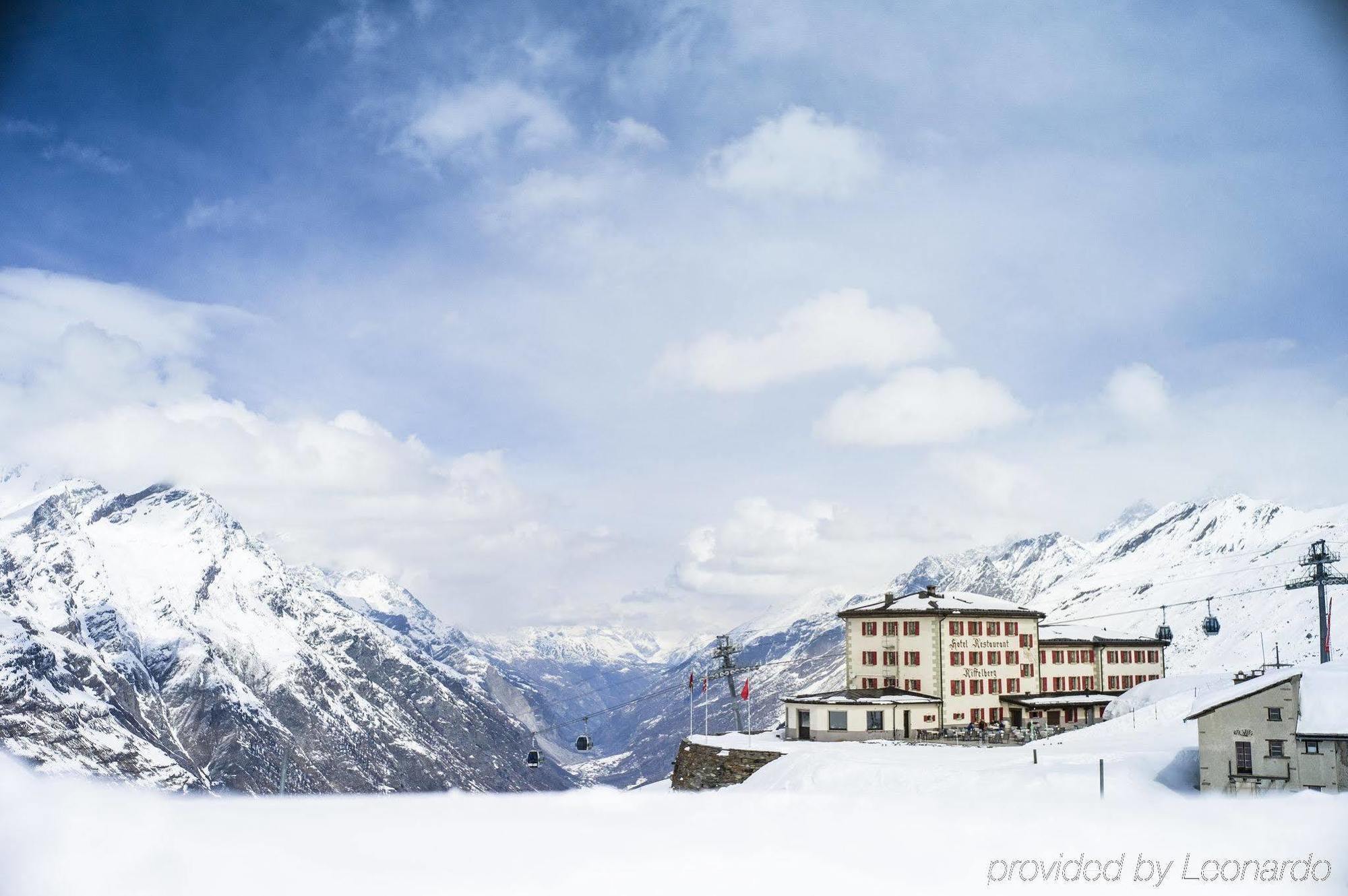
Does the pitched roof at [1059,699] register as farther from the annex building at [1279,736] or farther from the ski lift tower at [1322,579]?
the annex building at [1279,736]

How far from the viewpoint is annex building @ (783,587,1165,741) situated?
9175cm

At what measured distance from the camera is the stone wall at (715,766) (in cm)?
7075

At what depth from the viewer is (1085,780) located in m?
49.0

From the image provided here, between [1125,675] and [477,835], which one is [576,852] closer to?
[477,835]

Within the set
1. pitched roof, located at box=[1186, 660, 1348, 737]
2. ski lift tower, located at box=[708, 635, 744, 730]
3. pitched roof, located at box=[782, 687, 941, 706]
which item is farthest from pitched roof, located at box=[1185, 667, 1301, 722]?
ski lift tower, located at box=[708, 635, 744, 730]

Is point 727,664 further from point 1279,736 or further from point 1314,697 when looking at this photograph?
point 1314,697

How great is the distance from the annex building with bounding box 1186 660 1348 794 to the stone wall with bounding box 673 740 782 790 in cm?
2847

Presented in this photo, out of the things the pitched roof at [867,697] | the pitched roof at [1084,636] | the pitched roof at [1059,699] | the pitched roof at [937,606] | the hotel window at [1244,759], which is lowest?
the pitched roof at [1059,699]

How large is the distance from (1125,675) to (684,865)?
123177 millimetres

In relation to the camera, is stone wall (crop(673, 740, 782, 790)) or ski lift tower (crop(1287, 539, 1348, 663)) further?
ski lift tower (crop(1287, 539, 1348, 663))

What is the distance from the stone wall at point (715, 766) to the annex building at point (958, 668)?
36.7 feet

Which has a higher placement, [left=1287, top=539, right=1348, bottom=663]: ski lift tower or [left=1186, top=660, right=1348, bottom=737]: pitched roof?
[left=1287, top=539, right=1348, bottom=663]: ski lift tower

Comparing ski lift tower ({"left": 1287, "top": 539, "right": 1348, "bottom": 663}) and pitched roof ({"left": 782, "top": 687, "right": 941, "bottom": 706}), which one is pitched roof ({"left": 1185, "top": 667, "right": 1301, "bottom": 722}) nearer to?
pitched roof ({"left": 782, "top": 687, "right": 941, "bottom": 706})

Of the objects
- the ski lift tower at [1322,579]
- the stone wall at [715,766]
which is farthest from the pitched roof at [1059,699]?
the stone wall at [715,766]
